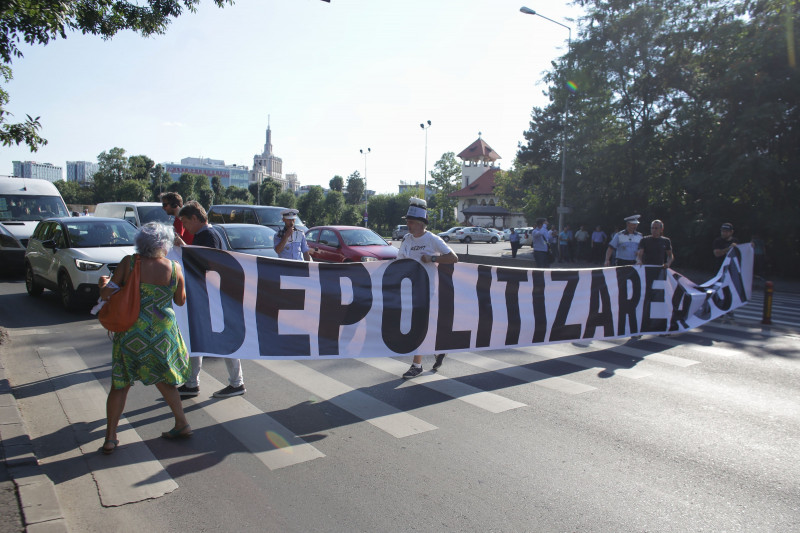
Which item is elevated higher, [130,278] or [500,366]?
[130,278]

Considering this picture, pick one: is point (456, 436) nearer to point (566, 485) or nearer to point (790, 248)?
point (566, 485)

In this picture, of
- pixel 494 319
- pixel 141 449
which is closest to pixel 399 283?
pixel 494 319

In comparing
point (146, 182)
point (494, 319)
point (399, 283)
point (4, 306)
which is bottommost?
point (4, 306)

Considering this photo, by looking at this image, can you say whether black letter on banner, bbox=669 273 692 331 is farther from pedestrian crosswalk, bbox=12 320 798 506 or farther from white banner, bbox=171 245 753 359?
white banner, bbox=171 245 753 359

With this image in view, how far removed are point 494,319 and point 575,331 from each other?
153 centimetres

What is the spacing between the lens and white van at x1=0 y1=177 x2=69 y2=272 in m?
14.6

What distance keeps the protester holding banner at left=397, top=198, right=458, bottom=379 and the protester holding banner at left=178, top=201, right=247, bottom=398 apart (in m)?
1.95

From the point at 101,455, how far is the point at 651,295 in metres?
8.08

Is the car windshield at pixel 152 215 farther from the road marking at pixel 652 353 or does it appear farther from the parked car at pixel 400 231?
the parked car at pixel 400 231

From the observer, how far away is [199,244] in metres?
5.83

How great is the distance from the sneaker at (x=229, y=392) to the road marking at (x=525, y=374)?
119 inches

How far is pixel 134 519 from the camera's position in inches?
133

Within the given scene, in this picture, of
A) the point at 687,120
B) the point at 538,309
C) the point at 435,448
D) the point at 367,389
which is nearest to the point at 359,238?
the point at 538,309

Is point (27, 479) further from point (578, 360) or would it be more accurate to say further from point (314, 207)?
point (314, 207)
